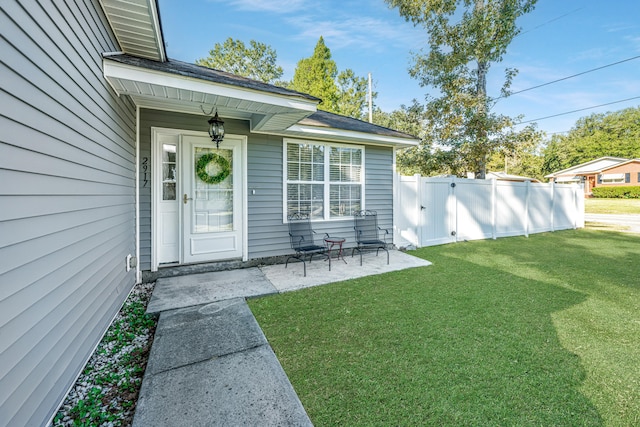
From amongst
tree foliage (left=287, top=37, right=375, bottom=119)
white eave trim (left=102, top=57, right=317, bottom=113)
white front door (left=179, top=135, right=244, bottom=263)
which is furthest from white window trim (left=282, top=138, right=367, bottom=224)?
tree foliage (left=287, top=37, right=375, bottom=119)

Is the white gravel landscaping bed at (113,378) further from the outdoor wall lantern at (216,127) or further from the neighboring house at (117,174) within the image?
the outdoor wall lantern at (216,127)

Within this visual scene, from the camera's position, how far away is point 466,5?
9641 millimetres

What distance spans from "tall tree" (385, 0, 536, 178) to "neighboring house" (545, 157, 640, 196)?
2386 cm

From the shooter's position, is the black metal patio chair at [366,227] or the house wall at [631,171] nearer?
the black metal patio chair at [366,227]

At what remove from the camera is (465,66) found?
10141 millimetres

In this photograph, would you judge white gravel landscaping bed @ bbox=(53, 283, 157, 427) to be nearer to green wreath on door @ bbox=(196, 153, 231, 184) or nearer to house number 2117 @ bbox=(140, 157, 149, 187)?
house number 2117 @ bbox=(140, 157, 149, 187)

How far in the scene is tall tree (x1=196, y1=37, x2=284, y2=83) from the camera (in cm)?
1853

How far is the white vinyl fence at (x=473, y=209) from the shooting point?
6719 millimetres

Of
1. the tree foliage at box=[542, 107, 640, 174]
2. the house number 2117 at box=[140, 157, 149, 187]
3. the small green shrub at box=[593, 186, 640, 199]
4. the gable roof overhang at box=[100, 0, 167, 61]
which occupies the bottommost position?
the house number 2117 at box=[140, 157, 149, 187]

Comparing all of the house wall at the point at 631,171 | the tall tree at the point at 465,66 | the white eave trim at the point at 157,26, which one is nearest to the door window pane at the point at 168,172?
the white eave trim at the point at 157,26

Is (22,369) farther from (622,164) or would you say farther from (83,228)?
(622,164)

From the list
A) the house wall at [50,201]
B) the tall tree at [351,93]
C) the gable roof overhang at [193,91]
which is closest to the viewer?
the house wall at [50,201]

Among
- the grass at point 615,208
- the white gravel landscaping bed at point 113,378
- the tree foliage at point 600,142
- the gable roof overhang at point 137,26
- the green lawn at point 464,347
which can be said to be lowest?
the white gravel landscaping bed at point 113,378

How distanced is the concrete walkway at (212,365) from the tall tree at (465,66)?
9335mm
